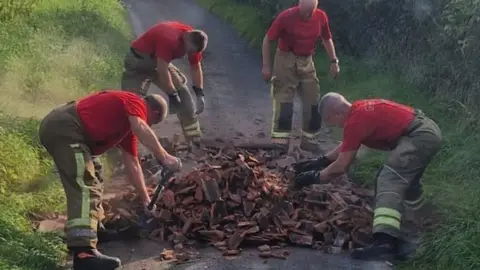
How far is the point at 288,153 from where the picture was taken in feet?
28.7

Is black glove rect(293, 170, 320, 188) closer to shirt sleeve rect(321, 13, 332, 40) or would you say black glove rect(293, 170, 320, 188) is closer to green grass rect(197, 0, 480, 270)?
green grass rect(197, 0, 480, 270)

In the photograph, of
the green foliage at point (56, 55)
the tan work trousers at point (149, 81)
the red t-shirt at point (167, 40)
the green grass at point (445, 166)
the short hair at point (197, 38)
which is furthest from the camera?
the green foliage at point (56, 55)

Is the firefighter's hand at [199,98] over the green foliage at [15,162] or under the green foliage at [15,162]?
over

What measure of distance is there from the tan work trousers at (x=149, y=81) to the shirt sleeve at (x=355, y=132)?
9.97 feet

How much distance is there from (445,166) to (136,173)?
124 inches

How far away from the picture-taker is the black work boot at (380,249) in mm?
5980

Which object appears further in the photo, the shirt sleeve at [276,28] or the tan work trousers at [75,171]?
the shirt sleeve at [276,28]

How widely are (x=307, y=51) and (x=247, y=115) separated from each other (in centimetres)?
241

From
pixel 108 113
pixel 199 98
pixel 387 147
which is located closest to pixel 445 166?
pixel 387 147

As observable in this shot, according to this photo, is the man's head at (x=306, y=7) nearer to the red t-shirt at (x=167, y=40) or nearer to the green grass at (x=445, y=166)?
the red t-shirt at (x=167, y=40)

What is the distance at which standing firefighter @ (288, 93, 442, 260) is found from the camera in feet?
19.8

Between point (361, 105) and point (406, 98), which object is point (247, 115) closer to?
point (406, 98)

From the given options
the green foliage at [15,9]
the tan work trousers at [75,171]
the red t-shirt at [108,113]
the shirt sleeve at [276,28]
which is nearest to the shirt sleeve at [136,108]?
the red t-shirt at [108,113]

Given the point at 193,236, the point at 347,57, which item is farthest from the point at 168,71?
the point at 347,57
